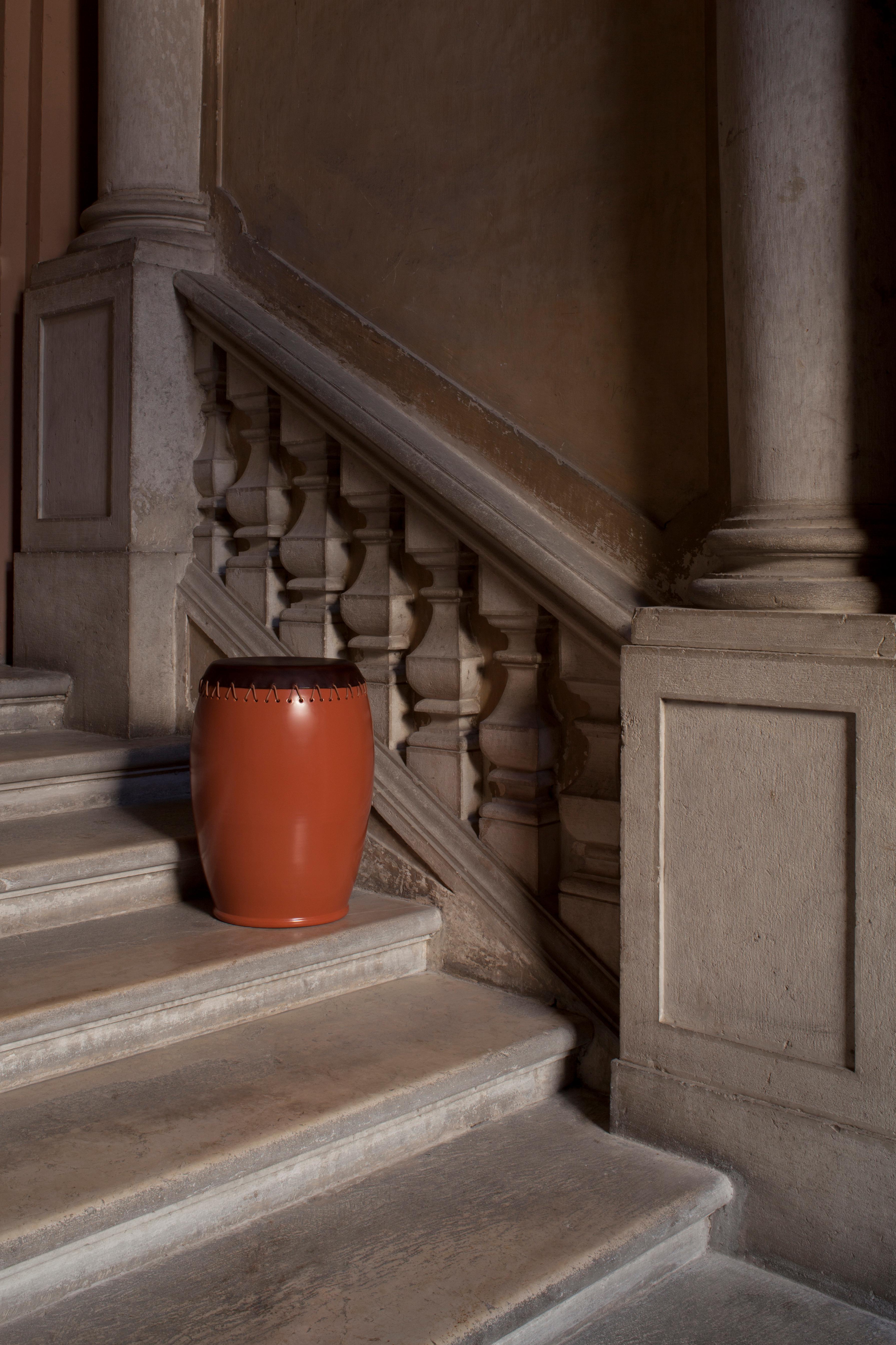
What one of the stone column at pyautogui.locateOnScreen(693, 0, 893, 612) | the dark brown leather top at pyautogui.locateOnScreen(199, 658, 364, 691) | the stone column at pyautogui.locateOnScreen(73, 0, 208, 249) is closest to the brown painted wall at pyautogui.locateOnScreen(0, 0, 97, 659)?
the stone column at pyautogui.locateOnScreen(73, 0, 208, 249)

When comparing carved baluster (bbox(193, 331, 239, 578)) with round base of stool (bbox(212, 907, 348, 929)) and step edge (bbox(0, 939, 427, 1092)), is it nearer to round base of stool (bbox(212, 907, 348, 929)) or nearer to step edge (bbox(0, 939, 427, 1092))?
round base of stool (bbox(212, 907, 348, 929))

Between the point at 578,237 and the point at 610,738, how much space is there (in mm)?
1089

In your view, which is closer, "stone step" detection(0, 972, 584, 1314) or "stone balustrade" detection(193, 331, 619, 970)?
"stone step" detection(0, 972, 584, 1314)

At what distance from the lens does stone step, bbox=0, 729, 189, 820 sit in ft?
9.57

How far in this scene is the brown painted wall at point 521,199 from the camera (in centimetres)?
247

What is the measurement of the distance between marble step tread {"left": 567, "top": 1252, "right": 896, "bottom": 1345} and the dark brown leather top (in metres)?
1.26

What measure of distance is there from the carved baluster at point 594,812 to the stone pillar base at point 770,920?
0.25m

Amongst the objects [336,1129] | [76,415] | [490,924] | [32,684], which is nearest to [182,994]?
[336,1129]

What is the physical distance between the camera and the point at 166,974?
224 centimetres

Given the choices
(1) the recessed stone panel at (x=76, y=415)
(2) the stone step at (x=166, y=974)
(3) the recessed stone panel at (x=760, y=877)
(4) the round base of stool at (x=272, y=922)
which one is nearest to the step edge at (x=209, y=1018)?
(2) the stone step at (x=166, y=974)

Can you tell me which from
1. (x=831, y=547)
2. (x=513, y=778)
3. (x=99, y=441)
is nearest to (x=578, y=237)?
(x=831, y=547)

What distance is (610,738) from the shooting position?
98.4 inches

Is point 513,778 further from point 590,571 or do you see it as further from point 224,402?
point 224,402

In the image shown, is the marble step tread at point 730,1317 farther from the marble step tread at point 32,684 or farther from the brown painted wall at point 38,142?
the brown painted wall at point 38,142
